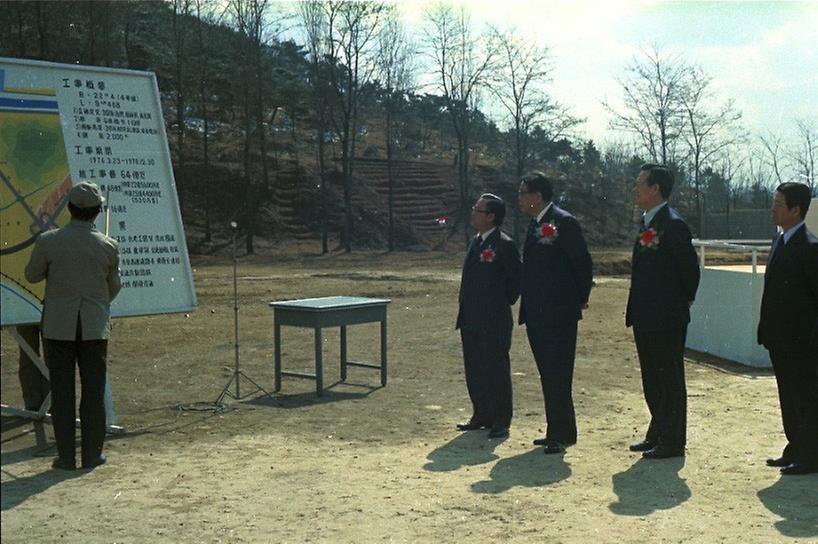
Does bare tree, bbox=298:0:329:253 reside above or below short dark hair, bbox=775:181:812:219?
above

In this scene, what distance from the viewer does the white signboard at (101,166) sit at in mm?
6422

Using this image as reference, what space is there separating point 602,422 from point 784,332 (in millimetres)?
2013

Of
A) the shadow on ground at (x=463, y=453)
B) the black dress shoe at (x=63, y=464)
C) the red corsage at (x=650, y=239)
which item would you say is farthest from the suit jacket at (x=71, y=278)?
the red corsage at (x=650, y=239)

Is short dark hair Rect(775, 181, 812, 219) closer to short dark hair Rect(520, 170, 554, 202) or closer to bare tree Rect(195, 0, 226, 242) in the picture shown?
short dark hair Rect(520, 170, 554, 202)

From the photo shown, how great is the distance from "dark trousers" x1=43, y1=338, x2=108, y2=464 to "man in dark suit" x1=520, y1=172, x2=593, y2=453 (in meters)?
2.75

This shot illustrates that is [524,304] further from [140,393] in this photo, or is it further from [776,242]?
[140,393]

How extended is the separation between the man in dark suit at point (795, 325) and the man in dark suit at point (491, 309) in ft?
6.04

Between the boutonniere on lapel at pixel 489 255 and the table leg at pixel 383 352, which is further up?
the boutonniere on lapel at pixel 489 255

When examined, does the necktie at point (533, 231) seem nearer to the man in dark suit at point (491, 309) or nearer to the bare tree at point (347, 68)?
the man in dark suit at point (491, 309)

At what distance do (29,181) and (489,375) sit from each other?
3336 millimetres

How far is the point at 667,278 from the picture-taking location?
637 cm

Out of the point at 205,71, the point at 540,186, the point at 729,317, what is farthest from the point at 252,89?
the point at 540,186

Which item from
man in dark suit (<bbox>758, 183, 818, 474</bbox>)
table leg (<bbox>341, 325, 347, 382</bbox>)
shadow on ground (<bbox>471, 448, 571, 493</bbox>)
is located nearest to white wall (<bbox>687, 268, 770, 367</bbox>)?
table leg (<bbox>341, 325, 347, 382</bbox>)

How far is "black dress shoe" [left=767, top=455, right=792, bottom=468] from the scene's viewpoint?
19.7 ft
